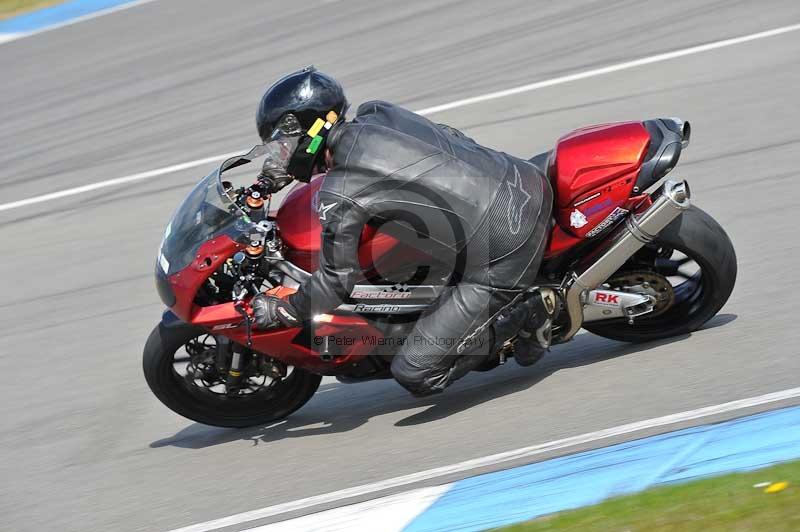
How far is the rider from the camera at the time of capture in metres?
4.52

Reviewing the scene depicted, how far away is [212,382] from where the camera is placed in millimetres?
5188

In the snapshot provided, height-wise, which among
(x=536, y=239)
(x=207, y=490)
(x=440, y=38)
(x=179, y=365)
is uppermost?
(x=440, y=38)

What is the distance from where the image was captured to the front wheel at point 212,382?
505 cm

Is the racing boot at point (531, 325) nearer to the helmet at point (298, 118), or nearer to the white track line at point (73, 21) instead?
→ the helmet at point (298, 118)

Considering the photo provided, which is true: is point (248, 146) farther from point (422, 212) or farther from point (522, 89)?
point (422, 212)

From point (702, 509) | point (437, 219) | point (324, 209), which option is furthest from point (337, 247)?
point (702, 509)

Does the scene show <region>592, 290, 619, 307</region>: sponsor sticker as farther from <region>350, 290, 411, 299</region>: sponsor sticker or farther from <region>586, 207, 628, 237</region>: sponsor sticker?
<region>350, 290, 411, 299</region>: sponsor sticker

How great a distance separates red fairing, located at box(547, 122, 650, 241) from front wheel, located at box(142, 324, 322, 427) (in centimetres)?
148

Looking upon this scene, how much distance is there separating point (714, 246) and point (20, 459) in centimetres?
361

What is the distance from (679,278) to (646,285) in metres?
0.25

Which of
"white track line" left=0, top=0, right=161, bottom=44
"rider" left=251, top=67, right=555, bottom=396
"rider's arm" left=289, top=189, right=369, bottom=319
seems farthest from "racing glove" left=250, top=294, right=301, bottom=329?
"white track line" left=0, top=0, right=161, bottom=44

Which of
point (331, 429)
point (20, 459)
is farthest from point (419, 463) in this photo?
point (20, 459)

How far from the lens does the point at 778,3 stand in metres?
9.89

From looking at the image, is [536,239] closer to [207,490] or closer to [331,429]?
[331,429]
